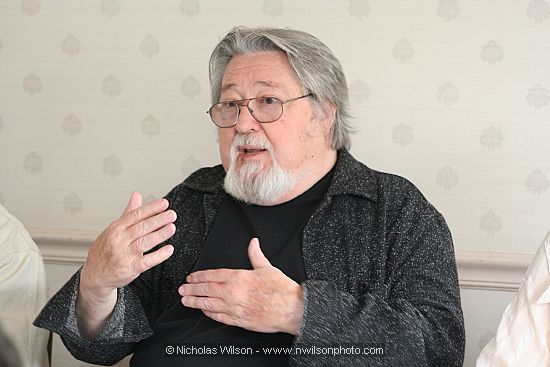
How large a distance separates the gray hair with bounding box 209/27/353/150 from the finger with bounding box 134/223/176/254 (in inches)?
21.1

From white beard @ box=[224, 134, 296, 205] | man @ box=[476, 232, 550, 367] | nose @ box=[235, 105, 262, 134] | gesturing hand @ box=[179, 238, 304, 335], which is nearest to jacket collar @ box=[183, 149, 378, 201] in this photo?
white beard @ box=[224, 134, 296, 205]

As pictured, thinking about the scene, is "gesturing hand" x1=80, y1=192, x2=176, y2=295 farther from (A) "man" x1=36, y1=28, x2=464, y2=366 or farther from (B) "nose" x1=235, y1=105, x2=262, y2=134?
(B) "nose" x1=235, y1=105, x2=262, y2=134

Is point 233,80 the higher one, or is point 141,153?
point 233,80

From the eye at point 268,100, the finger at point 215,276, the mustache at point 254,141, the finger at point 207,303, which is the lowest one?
the finger at point 207,303

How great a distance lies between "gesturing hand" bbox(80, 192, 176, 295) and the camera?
1.63 meters

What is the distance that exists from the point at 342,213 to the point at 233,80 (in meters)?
0.42

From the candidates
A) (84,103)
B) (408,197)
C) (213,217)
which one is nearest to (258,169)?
(213,217)

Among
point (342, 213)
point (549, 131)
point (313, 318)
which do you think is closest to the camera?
point (313, 318)

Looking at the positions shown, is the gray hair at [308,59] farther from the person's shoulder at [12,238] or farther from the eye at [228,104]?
the person's shoulder at [12,238]

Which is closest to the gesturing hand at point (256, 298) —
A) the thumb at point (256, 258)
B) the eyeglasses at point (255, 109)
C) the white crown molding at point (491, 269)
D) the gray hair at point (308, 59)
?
the thumb at point (256, 258)

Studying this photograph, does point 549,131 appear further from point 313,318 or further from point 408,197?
point 313,318

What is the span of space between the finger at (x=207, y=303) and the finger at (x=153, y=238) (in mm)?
166

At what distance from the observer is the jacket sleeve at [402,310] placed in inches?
63.4

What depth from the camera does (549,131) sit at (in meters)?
2.24
